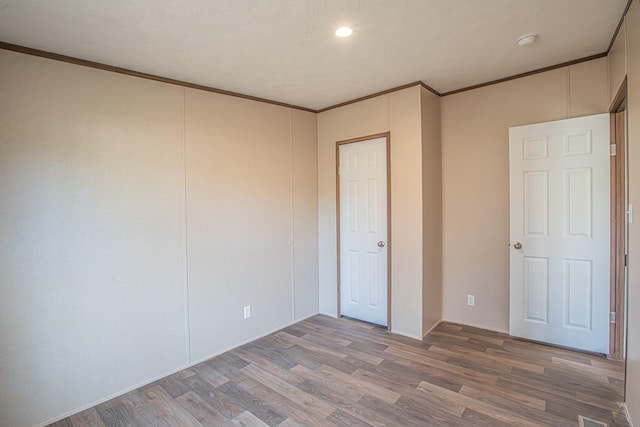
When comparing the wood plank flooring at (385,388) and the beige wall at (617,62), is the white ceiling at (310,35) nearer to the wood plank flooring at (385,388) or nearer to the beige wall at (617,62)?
the beige wall at (617,62)

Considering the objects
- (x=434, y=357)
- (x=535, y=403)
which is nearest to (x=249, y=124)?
Result: (x=434, y=357)

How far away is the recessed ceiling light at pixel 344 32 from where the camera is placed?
2.13m

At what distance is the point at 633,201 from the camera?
1.87 m

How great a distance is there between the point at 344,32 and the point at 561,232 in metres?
2.52

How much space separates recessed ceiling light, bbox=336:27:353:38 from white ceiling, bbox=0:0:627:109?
5 centimetres

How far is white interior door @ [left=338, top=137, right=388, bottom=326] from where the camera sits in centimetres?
359

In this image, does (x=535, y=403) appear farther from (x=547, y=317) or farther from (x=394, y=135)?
(x=394, y=135)

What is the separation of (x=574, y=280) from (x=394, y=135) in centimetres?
208

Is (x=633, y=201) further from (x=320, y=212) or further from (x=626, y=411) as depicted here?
(x=320, y=212)

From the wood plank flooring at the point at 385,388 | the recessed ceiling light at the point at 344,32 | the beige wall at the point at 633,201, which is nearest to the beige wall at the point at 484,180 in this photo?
the wood plank flooring at the point at 385,388

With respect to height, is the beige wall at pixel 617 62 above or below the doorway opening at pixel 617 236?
above

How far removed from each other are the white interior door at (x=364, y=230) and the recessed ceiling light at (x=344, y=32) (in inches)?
57.5

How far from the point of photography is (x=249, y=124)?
11.0 feet

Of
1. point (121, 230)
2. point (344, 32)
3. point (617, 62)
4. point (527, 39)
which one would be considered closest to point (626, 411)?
point (617, 62)
